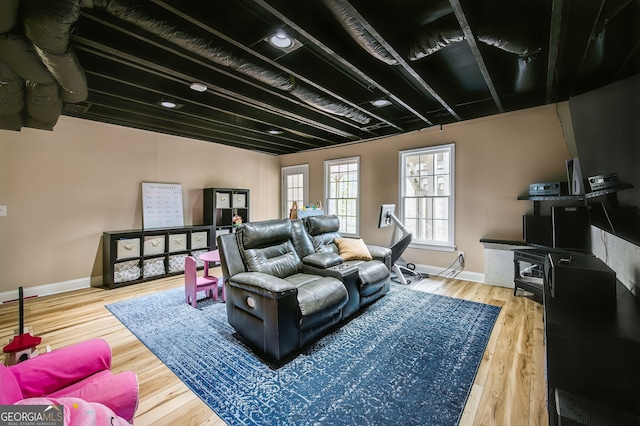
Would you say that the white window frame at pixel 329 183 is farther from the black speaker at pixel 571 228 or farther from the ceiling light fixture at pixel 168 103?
the ceiling light fixture at pixel 168 103

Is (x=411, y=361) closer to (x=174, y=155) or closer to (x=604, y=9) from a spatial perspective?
(x=604, y=9)

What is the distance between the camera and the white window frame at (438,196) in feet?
14.4

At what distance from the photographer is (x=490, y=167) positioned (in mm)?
4066

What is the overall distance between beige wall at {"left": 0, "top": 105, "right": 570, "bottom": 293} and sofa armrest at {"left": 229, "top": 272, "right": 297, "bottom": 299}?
332 centimetres

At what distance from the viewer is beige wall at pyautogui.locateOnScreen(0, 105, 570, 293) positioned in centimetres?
362

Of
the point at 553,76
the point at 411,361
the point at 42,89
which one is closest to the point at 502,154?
the point at 553,76

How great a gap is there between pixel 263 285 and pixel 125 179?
3920mm

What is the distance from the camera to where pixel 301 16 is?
1.89 m

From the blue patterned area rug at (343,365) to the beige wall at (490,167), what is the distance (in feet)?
4.59

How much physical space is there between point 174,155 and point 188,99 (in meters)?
2.15

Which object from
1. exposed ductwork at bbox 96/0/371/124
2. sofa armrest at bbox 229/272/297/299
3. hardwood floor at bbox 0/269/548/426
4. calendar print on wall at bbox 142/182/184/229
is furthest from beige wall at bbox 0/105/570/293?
sofa armrest at bbox 229/272/297/299

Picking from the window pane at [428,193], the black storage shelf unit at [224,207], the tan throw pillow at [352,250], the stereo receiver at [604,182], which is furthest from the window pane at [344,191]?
the stereo receiver at [604,182]

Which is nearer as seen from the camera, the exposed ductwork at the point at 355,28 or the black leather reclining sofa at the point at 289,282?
the exposed ductwork at the point at 355,28

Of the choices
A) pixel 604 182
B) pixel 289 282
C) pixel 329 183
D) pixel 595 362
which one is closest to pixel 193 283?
pixel 289 282
